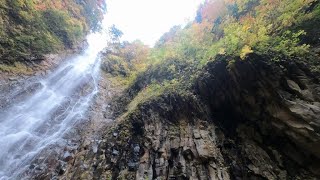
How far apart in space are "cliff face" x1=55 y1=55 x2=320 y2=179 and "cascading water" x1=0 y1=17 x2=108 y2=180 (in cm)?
232

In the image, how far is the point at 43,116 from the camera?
545 inches

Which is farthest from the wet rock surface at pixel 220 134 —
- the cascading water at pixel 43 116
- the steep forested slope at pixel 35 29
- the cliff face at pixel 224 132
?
the steep forested slope at pixel 35 29

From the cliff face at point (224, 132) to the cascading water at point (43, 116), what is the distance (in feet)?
7.60

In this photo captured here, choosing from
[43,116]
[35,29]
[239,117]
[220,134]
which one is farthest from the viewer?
[35,29]

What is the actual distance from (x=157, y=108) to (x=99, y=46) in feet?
66.3

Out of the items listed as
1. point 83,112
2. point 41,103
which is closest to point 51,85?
point 41,103

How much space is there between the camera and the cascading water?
10680mm

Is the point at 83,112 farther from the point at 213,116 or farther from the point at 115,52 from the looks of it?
the point at 115,52

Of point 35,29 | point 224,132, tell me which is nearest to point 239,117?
point 224,132

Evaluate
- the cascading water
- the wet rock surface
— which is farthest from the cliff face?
the cascading water

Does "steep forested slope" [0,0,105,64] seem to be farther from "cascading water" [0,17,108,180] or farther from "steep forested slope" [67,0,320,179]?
"steep forested slope" [67,0,320,179]

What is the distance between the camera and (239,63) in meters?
10.1

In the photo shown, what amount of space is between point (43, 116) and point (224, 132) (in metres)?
10.4

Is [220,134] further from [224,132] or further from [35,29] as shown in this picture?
[35,29]
